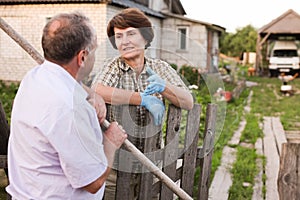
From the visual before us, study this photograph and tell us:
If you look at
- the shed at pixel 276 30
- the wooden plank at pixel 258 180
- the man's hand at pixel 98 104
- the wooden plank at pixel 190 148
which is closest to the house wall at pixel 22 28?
the wooden plank at pixel 258 180

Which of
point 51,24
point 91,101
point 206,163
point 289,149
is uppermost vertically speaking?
point 51,24

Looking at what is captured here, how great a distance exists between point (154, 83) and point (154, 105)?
0.51ft

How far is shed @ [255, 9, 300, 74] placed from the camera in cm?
2069

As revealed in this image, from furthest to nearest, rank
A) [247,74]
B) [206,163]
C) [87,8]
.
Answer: [247,74] → [87,8] → [206,163]

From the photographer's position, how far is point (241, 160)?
5008 mm

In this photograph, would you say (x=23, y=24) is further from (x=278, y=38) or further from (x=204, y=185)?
(x=278, y=38)

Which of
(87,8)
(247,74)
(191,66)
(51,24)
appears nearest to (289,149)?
(191,66)

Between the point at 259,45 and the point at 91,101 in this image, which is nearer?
the point at 91,101

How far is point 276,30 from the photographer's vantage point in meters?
20.8

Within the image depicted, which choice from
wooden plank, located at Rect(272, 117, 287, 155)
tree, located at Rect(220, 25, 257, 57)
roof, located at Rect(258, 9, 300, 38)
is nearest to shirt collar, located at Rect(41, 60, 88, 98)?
Result: wooden plank, located at Rect(272, 117, 287, 155)

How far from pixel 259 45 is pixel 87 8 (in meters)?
12.7

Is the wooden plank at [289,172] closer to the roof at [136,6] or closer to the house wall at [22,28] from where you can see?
the roof at [136,6]

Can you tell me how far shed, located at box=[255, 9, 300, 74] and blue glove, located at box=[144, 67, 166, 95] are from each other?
19618mm

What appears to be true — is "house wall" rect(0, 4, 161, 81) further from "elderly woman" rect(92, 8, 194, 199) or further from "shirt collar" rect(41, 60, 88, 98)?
"shirt collar" rect(41, 60, 88, 98)
